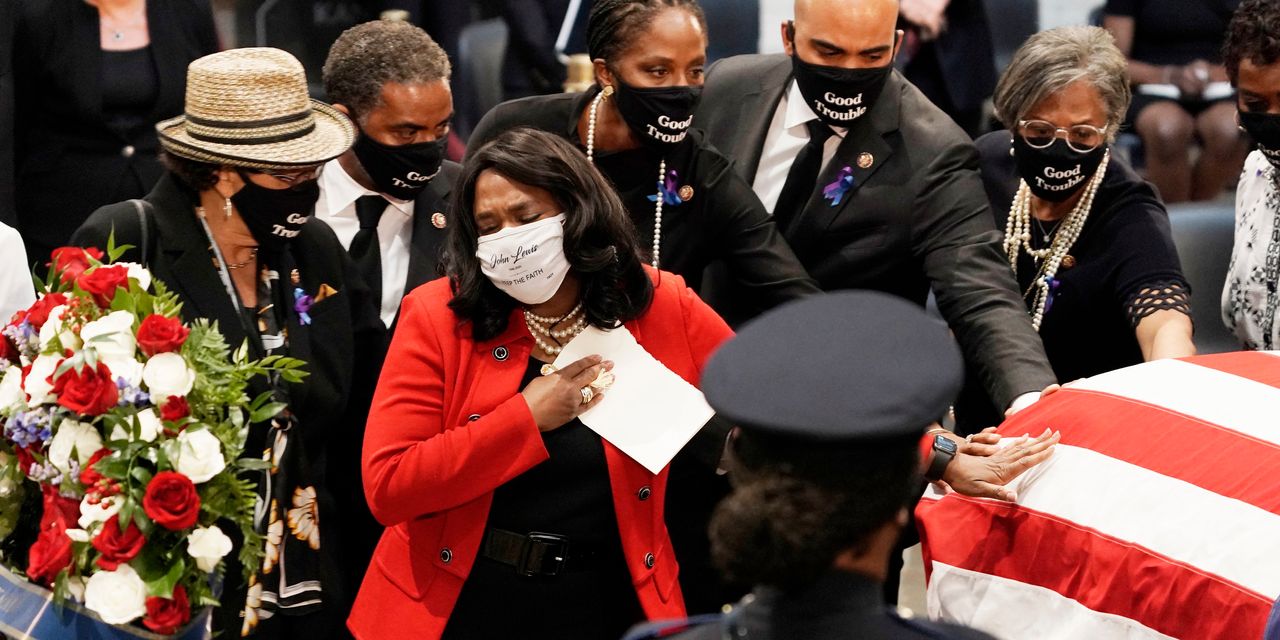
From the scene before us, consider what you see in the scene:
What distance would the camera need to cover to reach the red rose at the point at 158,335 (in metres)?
2.71

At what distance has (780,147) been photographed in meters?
4.04

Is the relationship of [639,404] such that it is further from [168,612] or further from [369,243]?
[369,243]

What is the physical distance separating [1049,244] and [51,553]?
7.77ft

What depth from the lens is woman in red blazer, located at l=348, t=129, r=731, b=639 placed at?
112 inches

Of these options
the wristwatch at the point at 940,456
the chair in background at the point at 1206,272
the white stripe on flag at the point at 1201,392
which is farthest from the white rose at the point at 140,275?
the chair in background at the point at 1206,272

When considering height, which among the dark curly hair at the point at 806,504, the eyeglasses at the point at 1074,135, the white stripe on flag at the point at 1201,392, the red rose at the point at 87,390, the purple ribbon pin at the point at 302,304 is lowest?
the purple ribbon pin at the point at 302,304

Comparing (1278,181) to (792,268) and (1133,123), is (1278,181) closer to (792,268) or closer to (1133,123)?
(792,268)

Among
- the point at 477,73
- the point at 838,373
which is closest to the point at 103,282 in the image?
the point at 838,373

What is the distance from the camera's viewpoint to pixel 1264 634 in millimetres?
2416

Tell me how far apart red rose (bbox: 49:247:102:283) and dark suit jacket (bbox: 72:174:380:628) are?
0.75ft

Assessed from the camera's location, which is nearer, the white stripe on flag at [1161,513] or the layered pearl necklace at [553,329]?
the white stripe on flag at [1161,513]

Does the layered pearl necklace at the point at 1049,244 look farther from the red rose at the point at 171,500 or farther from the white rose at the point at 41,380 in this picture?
the white rose at the point at 41,380

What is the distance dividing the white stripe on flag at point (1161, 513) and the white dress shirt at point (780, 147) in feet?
4.21

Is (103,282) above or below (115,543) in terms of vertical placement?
above
